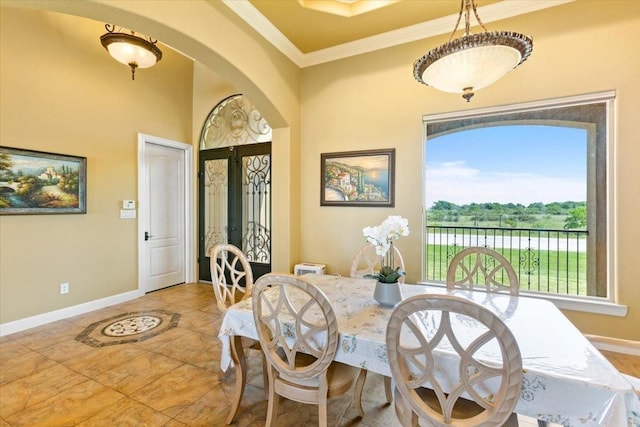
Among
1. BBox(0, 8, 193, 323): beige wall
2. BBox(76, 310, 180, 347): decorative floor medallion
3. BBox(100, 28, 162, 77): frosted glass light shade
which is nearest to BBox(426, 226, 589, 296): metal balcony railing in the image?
BBox(76, 310, 180, 347): decorative floor medallion

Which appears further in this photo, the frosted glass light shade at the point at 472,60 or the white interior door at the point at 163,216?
the white interior door at the point at 163,216

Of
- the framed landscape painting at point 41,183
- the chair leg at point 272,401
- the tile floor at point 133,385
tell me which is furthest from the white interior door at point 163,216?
the chair leg at point 272,401

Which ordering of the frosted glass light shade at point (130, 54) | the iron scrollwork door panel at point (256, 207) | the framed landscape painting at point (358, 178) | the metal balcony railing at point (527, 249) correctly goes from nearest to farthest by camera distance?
the frosted glass light shade at point (130, 54) < the framed landscape painting at point (358, 178) < the metal balcony railing at point (527, 249) < the iron scrollwork door panel at point (256, 207)

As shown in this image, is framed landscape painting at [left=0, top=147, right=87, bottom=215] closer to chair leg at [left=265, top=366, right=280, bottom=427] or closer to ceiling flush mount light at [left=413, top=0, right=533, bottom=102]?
chair leg at [left=265, top=366, right=280, bottom=427]

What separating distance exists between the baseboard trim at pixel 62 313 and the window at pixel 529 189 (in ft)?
13.5

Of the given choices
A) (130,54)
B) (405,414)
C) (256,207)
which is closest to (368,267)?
(405,414)

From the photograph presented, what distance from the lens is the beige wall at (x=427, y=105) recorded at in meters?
2.55

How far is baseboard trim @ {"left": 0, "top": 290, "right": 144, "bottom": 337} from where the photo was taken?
3.08 m

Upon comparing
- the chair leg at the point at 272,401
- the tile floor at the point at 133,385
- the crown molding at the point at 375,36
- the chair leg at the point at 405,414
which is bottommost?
the tile floor at the point at 133,385

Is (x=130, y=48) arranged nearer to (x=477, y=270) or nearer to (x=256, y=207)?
(x=256, y=207)

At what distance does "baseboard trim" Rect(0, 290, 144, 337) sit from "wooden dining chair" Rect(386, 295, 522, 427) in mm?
4060

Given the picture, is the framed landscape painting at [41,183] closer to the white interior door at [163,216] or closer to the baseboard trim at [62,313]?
the white interior door at [163,216]

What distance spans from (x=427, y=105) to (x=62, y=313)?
4.95 meters

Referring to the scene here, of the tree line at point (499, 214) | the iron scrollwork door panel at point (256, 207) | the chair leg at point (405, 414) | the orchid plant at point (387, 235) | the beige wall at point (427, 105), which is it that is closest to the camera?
the chair leg at point (405, 414)
